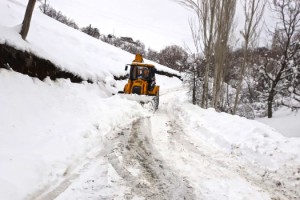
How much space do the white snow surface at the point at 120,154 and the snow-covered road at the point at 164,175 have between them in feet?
0.05

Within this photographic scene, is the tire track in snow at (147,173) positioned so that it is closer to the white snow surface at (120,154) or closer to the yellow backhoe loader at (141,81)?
the white snow surface at (120,154)

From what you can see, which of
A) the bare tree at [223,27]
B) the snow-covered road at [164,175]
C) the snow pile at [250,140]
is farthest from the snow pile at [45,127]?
the bare tree at [223,27]

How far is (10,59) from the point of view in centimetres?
870

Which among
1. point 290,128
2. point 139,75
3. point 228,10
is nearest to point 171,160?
point 139,75

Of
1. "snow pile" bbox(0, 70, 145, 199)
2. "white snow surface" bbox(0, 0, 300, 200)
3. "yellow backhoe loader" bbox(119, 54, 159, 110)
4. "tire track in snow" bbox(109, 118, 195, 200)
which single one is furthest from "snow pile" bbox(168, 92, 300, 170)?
"yellow backhoe loader" bbox(119, 54, 159, 110)

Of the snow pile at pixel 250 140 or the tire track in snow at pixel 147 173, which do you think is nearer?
the tire track in snow at pixel 147 173

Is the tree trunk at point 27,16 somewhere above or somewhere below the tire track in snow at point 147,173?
above

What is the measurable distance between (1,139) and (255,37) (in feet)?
49.1

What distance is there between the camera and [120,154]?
646cm

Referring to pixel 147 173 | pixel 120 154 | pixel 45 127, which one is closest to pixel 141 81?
pixel 45 127

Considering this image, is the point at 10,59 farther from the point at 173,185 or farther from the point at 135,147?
the point at 173,185

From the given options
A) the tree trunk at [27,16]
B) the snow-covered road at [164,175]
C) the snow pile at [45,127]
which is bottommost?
the snow-covered road at [164,175]

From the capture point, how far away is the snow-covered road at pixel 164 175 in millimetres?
4489

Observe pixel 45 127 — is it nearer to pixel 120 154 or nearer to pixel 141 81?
pixel 120 154
